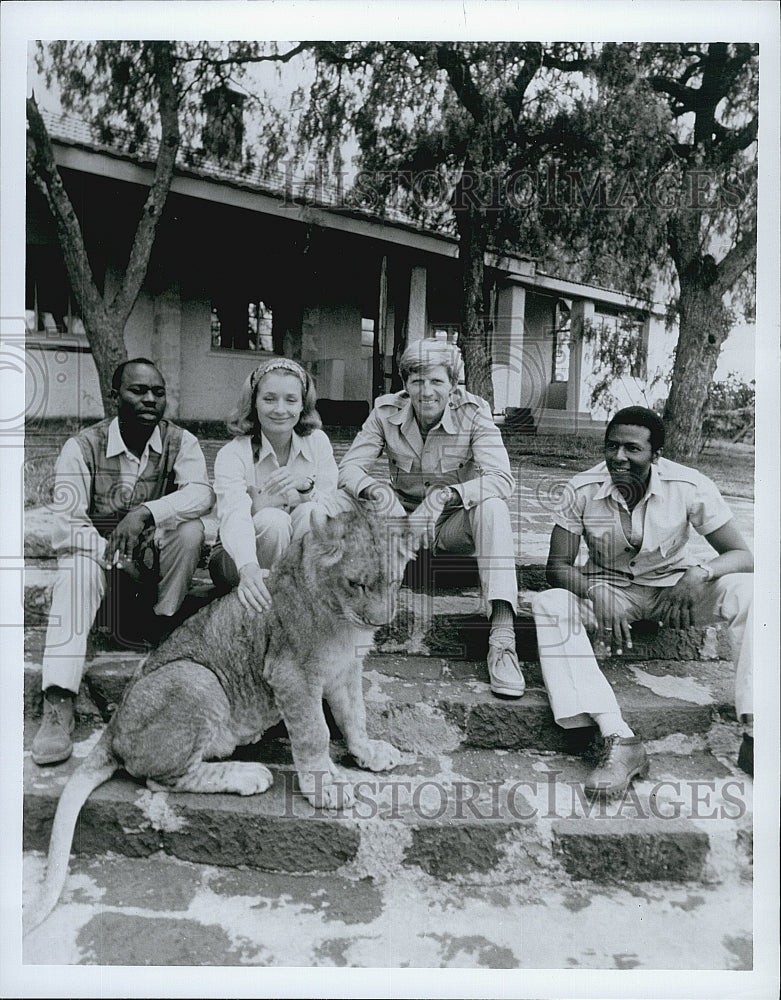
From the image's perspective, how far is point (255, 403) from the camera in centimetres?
324

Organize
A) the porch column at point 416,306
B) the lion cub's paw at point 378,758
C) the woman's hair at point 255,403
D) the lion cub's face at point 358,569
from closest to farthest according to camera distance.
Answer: the lion cub's face at point 358,569 < the lion cub's paw at point 378,758 < the woman's hair at point 255,403 < the porch column at point 416,306

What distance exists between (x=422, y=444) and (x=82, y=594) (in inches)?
63.4

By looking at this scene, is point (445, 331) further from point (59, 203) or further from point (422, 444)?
point (59, 203)

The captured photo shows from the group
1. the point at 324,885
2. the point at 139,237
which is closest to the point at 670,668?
the point at 324,885

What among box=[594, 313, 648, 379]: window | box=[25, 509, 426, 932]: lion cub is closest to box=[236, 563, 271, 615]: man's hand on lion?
box=[25, 509, 426, 932]: lion cub

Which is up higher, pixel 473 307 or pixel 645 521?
pixel 473 307

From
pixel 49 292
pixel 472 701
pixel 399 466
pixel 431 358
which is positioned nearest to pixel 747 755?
pixel 472 701

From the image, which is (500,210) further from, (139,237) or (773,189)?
(139,237)

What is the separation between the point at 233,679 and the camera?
122 inches

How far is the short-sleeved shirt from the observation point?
328 centimetres

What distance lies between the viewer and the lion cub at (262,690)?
301cm

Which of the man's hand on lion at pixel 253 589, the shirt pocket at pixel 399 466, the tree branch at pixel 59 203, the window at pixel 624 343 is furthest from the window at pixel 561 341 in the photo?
the tree branch at pixel 59 203

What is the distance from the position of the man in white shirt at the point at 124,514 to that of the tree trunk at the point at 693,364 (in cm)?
206

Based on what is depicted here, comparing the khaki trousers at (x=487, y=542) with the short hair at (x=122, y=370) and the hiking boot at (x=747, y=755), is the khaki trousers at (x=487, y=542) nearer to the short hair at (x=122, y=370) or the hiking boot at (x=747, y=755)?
the hiking boot at (x=747, y=755)
